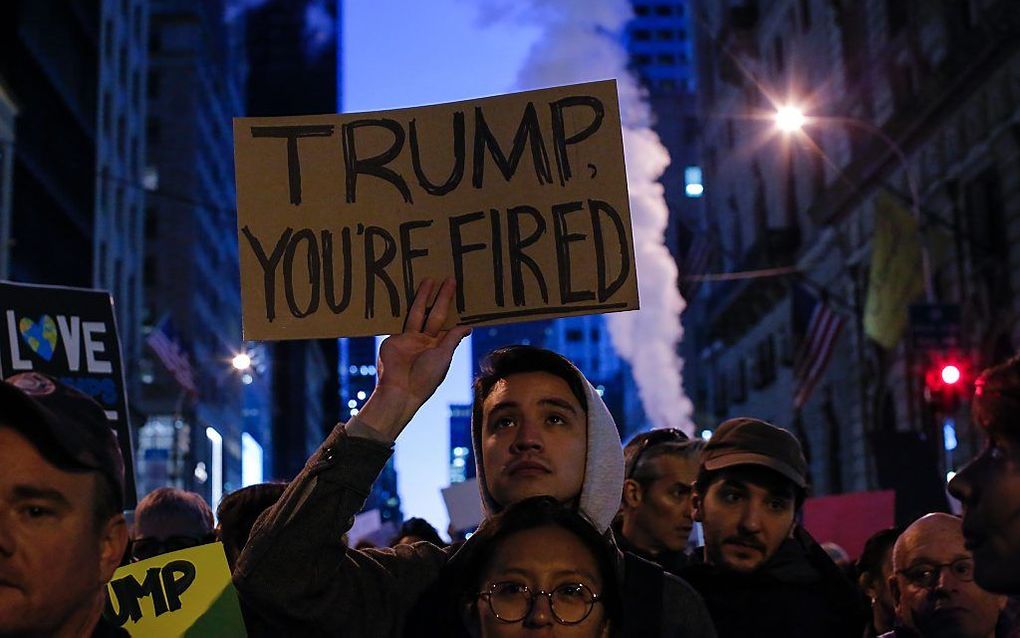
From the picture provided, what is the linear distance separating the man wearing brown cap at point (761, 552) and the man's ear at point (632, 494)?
30.6 inches

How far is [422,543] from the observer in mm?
4211

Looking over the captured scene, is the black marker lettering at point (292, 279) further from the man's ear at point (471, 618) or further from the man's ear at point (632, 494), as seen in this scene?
the man's ear at point (632, 494)

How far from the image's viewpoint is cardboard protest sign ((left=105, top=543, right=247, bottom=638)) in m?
4.34

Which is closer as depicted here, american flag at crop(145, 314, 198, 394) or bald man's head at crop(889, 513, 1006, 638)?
bald man's head at crop(889, 513, 1006, 638)

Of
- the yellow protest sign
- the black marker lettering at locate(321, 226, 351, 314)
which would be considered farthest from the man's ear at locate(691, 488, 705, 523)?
the yellow protest sign

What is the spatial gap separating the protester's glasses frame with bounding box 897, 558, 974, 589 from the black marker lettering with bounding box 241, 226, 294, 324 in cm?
201

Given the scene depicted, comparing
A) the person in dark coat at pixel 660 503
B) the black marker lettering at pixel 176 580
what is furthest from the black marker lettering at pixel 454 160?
the person in dark coat at pixel 660 503

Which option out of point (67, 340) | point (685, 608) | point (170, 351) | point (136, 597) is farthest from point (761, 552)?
point (170, 351)

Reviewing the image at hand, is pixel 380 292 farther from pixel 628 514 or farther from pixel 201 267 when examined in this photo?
pixel 201 267

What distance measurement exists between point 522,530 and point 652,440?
8.60 feet

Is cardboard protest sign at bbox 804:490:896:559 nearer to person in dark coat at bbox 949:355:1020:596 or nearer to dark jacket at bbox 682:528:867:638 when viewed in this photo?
dark jacket at bbox 682:528:867:638

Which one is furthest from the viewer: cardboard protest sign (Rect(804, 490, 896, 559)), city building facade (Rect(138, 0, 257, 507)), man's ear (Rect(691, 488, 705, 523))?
city building facade (Rect(138, 0, 257, 507))

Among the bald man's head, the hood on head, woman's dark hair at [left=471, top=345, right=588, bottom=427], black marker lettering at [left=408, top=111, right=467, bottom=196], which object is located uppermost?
black marker lettering at [left=408, top=111, right=467, bottom=196]

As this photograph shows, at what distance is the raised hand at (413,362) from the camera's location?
13.0 ft
